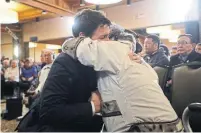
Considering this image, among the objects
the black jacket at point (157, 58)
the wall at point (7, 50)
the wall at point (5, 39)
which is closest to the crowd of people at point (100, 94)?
the black jacket at point (157, 58)

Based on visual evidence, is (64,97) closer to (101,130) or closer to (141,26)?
(101,130)

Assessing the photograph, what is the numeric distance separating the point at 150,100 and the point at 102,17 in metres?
0.54

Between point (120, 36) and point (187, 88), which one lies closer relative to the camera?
point (120, 36)

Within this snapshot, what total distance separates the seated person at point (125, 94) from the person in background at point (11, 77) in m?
5.35

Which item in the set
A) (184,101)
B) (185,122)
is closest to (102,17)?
(185,122)

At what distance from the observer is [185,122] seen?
1364mm

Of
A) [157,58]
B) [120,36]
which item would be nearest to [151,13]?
[157,58]

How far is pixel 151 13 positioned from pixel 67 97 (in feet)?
19.5

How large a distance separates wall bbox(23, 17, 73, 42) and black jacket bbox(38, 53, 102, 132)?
23.1ft

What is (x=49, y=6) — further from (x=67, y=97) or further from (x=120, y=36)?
(x=67, y=97)

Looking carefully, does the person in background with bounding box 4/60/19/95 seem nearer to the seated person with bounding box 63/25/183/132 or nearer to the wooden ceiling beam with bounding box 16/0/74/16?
the wooden ceiling beam with bounding box 16/0/74/16

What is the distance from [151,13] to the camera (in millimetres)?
6684

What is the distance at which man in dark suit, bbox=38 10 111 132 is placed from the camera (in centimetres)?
115

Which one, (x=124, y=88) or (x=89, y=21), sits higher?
(x=89, y=21)
